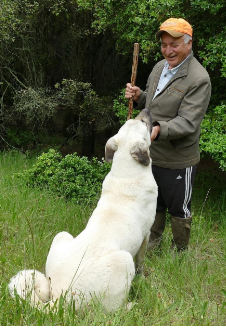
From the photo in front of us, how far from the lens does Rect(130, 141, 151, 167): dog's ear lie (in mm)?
3736

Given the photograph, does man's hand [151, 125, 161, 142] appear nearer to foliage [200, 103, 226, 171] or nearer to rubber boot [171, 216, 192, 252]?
rubber boot [171, 216, 192, 252]

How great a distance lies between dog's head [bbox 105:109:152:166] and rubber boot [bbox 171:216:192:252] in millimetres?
1064

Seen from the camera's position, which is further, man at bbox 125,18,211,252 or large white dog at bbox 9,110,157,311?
man at bbox 125,18,211,252

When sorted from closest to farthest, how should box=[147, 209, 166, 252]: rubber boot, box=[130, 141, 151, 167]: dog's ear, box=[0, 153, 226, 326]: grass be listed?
box=[0, 153, 226, 326]: grass → box=[130, 141, 151, 167]: dog's ear → box=[147, 209, 166, 252]: rubber boot

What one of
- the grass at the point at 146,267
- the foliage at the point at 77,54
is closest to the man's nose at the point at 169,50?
the grass at the point at 146,267

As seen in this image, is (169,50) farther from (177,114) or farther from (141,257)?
(141,257)

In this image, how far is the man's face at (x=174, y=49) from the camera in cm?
406

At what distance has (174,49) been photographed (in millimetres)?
4086

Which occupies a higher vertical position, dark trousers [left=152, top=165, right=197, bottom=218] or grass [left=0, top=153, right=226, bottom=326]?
dark trousers [left=152, top=165, right=197, bottom=218]

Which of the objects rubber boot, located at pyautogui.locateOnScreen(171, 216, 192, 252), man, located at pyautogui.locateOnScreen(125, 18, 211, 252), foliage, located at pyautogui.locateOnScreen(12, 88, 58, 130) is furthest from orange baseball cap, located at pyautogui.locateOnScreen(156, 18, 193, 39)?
foliage, located at pyautogui.locateOnScreen(12, 88, 58, 130)

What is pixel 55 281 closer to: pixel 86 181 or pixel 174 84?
pixel 174 84

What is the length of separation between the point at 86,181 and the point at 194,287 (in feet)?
10.8

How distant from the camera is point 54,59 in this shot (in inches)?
429

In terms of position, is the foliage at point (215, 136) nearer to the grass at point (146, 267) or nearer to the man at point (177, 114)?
the grass at point (146, 267)
